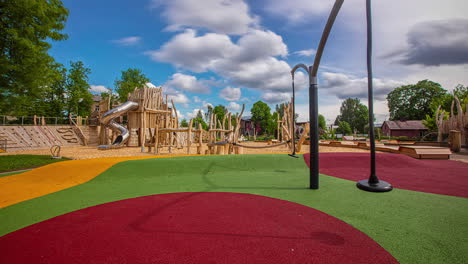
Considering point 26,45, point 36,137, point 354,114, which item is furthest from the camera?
point 354,114

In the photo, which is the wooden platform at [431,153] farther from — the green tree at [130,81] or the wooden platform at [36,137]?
the green tree at [130,81]

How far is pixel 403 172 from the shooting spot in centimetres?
600

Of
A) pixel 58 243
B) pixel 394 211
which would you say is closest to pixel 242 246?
pixel 58 243

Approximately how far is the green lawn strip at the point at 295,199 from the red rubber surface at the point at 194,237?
1.09 feet

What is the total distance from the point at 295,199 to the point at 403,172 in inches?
184

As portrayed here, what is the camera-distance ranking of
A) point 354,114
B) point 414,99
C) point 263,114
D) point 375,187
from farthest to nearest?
point 354,114, point 263,114, point 414,99, point 375,187

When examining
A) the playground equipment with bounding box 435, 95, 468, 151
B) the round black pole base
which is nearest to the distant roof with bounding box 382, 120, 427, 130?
the playground equipment with bounding box 435, 95, 468, 151

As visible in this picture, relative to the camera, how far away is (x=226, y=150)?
11.3 meters

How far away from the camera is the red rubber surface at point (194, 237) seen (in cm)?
194

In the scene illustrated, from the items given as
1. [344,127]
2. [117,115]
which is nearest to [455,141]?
[117,115]

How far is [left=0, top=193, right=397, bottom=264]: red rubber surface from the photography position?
1944 millimetres

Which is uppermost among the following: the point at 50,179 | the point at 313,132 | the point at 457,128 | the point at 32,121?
the point at 32,121

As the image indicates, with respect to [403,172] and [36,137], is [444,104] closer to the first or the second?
[403,172]

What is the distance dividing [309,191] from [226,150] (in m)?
7.50
